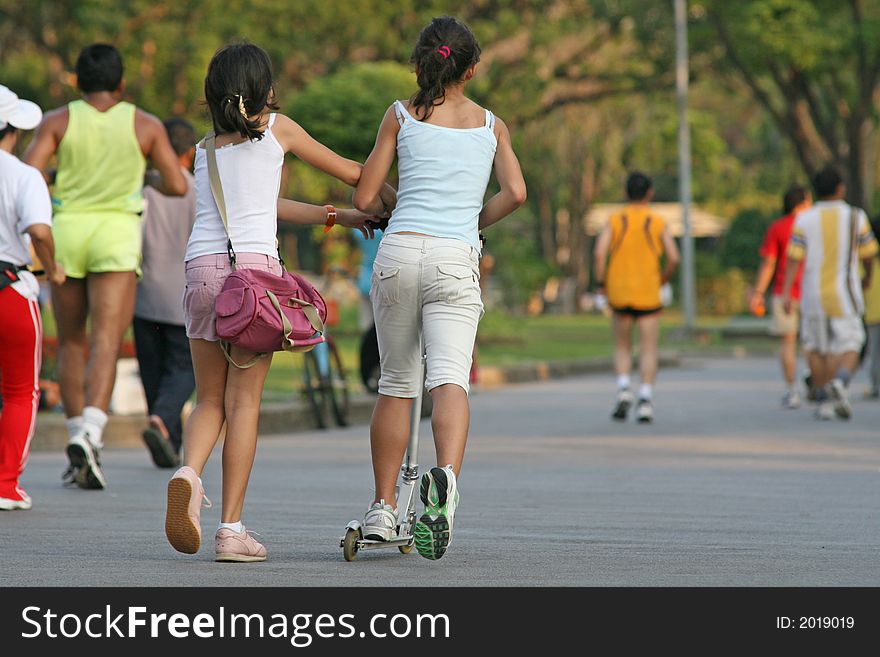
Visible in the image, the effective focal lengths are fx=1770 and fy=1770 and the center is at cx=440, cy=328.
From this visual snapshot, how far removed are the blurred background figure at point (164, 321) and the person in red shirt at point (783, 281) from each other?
6.42 meters

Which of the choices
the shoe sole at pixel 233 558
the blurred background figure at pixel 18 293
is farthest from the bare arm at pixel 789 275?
the shoe sole at pixel 233 558

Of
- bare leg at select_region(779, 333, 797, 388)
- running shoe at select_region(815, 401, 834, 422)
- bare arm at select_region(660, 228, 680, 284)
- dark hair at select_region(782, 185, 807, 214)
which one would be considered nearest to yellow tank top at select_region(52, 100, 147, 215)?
bare arm at select_region(660, 228, 680, 284)

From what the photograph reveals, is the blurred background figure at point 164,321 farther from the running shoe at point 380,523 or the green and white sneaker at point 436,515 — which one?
the green and white sneaker at point 436,515

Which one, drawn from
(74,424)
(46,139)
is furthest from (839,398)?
(46,139)

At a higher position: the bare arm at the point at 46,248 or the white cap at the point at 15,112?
the white cap at the point at 15,112

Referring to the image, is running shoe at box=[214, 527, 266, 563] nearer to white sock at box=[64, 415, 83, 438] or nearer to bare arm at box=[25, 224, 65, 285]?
bare arm at box=[25, 224, 65, 285]

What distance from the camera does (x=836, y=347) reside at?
1424cm

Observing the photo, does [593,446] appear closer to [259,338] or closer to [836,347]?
[836,347]

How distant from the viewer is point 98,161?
30.2ft

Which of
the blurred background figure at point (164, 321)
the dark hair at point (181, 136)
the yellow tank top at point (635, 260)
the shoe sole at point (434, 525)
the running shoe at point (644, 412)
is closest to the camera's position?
the shoe sole at point (434, 525)

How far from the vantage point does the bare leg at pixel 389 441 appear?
21.5 ft

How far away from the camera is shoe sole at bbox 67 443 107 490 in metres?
9.09

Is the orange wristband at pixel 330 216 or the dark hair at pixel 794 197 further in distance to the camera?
the dark hair at pixel 794 197
